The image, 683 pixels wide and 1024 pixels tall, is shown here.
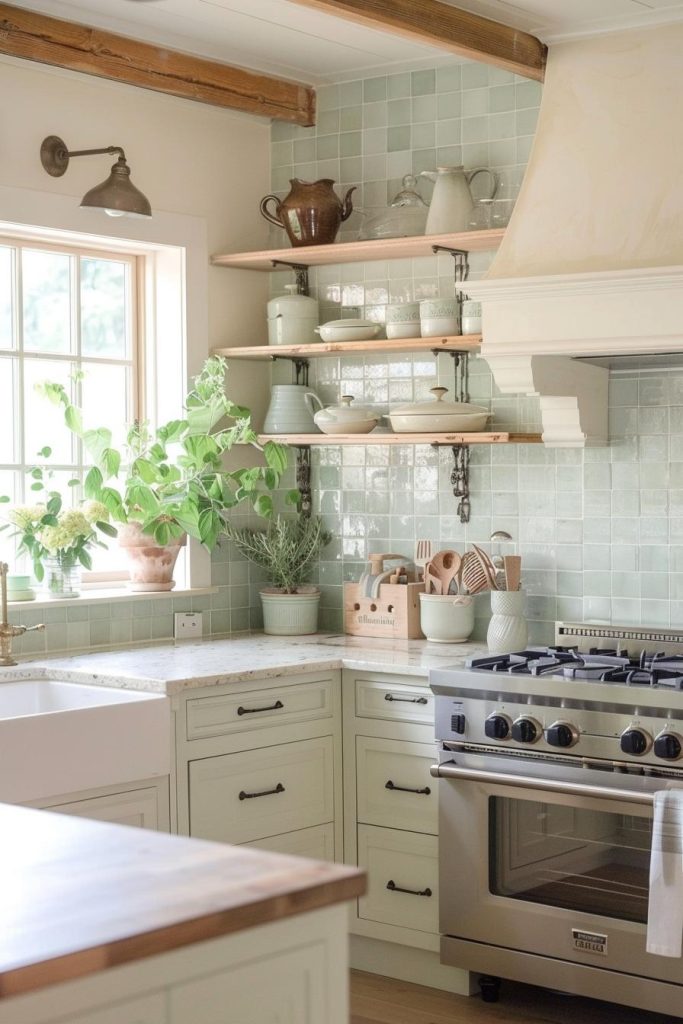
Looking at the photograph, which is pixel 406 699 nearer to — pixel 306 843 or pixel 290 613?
pixel 306 843

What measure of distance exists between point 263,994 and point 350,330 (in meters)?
3.08

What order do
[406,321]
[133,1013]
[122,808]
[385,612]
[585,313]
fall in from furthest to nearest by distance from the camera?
[385,612] → [406,321] → [585,313] → [122,808] → [133,1013]

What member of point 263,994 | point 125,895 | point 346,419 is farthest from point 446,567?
point 125,895

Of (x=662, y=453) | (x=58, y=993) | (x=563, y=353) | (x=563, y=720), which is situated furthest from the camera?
(x=662, y=453)

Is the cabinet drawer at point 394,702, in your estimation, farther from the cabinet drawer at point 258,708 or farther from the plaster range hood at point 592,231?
the plaster range hood at point 592,231

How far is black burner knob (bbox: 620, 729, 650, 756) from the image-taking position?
3332mm

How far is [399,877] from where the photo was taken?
3.88 metres

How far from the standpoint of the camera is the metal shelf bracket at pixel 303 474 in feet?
15.6

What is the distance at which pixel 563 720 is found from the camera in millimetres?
3467

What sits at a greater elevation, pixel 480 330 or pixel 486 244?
pixel 486 244

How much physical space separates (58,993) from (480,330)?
3.06 m

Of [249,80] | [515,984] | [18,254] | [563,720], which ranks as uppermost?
[249,80]

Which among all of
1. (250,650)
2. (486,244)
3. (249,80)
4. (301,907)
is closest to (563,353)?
(486,244)

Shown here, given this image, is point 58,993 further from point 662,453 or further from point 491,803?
point 662,453
